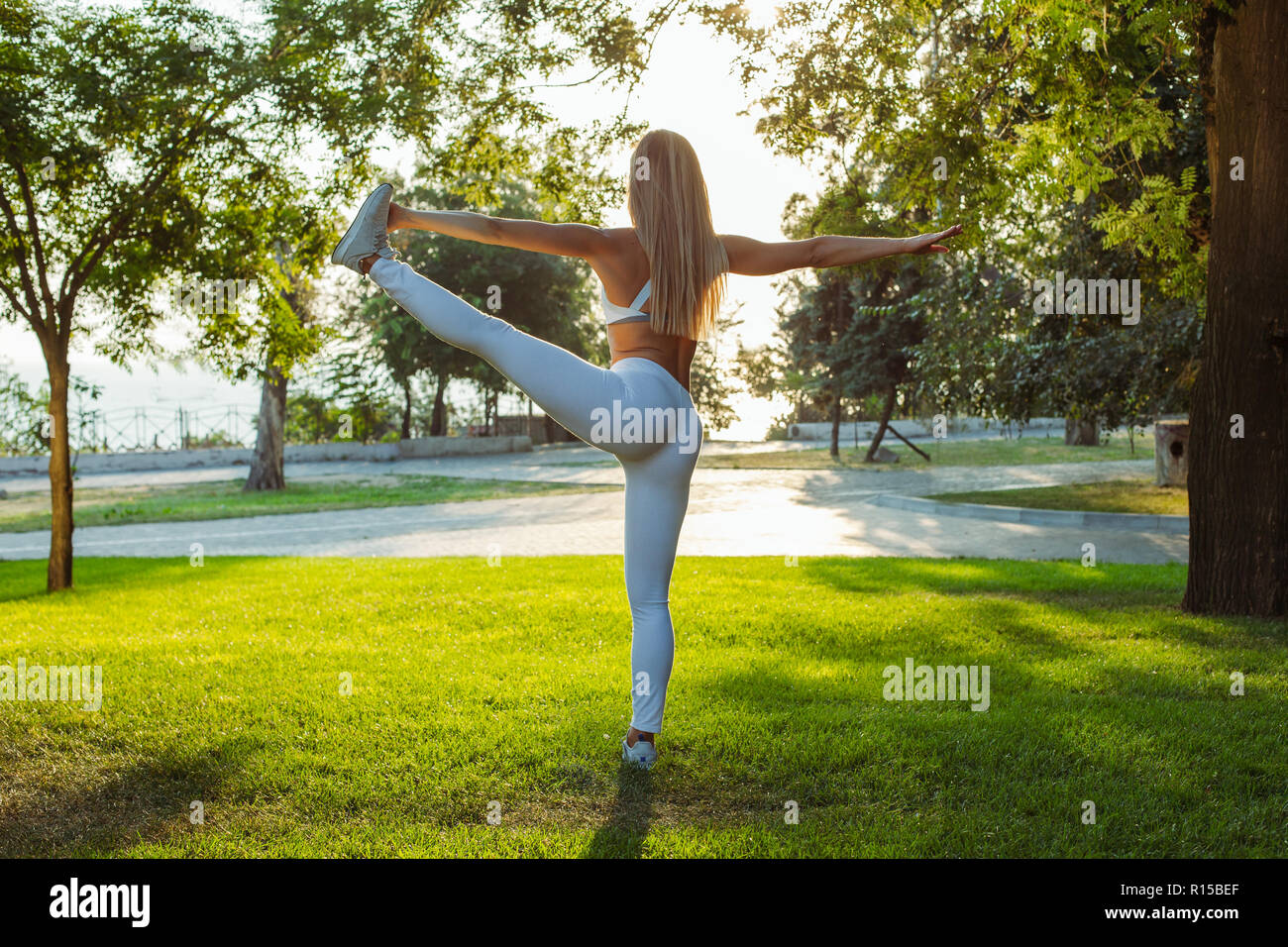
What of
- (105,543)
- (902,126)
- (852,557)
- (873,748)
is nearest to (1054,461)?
(852,557)

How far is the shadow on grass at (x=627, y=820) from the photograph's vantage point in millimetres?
3373

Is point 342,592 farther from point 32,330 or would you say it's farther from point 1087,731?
point 1087,731

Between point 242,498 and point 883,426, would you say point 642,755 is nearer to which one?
point 242,498

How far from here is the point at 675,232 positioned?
3.68 metres

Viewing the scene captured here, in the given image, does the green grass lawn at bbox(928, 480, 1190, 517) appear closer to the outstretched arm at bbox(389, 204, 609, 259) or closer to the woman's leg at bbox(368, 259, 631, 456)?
the outstretched arm at bbox(389, 204, 609, 259)

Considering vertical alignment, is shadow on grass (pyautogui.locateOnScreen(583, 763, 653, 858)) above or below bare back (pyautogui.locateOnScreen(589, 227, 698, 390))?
below

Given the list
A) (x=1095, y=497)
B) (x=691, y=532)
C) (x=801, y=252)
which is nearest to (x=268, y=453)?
(x=691, y=532)

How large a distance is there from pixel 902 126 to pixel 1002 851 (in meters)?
6.90

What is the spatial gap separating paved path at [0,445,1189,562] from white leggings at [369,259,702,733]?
7.45 m

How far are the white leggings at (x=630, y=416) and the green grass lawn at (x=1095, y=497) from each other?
39.9ft

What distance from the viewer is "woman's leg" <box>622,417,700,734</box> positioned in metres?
3.78

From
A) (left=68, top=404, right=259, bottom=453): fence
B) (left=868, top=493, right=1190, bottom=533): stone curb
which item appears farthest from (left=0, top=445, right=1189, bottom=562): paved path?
(left=68, top=404, right=259, bottom=453): fence

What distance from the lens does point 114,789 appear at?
4090mm

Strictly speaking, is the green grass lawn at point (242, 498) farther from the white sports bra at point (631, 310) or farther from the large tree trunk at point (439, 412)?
the white sports bra at point (631, 310)
